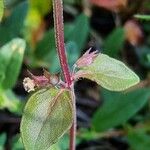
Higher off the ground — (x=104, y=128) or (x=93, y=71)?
(x=93, y=71)

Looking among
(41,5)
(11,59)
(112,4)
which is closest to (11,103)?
(11,59)

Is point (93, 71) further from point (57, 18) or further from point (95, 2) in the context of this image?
point (95, 2)

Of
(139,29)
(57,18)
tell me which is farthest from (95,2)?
(57,18)

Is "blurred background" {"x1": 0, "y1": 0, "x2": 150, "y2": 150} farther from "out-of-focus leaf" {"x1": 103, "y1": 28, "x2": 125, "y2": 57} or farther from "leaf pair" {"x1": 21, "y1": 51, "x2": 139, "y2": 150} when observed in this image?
"leaf pair" {"x1": 21, "y1": 51, "x2": 139, "y2": 150}

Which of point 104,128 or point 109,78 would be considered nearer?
point 109,78

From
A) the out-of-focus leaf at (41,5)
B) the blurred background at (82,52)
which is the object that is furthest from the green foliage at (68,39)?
the out-of-focus leaf at (41,5)

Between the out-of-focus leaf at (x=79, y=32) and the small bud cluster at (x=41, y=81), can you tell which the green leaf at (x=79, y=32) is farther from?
the small bud cluster at (x=41, y=81)

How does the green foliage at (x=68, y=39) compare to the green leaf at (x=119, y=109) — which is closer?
the green leaf at (x=119, y=109)

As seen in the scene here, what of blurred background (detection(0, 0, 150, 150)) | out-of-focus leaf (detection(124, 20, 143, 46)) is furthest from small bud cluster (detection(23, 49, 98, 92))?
out-of-focus leaf (detection(124, 20, 143, 46))
